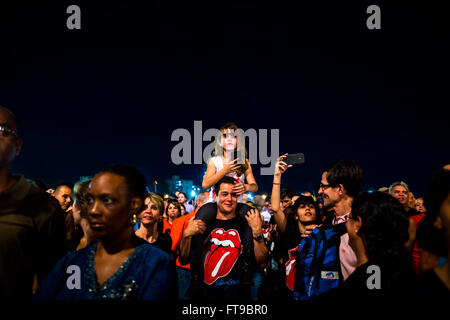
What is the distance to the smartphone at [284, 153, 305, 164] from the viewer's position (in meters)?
3.88

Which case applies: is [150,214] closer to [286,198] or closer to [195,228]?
[195,228]

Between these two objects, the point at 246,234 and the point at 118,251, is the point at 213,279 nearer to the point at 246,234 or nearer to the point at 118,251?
the point at 246,234

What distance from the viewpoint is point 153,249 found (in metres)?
1.94

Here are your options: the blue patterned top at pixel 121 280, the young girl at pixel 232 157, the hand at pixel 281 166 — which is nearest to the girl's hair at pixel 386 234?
the blue patterned top at pixel 121 280

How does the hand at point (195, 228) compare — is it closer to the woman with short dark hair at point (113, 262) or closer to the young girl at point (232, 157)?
the young girl at point (232, 157)

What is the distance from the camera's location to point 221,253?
3.36 metres

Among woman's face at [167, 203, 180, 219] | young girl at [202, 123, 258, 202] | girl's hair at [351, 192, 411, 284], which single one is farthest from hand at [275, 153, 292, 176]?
woman's face at [167, 203, 180, 219]

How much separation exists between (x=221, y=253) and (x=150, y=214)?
1.36 meters

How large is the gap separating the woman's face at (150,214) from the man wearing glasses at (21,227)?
5.69ft

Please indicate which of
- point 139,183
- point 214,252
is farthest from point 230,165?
point 139,183

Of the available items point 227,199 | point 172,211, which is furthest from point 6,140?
point 172,211

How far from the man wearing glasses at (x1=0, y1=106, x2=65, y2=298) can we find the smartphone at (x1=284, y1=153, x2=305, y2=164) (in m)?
3.00

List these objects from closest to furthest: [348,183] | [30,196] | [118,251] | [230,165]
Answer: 1. [118,251]
2. [30,196]
3. [348,183]
4. [230,165]

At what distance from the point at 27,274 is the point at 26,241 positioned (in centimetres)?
25
